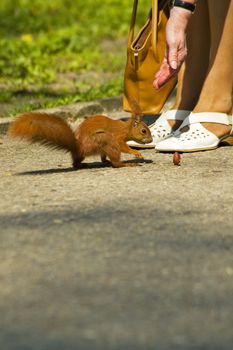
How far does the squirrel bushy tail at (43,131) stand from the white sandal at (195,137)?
35.4 inches

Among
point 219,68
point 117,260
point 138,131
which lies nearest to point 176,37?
point 138,131

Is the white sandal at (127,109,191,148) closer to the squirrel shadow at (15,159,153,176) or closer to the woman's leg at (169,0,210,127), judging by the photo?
the woman's leg at (169,0,210,127)

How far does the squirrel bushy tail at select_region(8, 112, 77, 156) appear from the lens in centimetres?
603

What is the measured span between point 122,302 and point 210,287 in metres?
0.38

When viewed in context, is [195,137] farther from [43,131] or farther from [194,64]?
[43,131]

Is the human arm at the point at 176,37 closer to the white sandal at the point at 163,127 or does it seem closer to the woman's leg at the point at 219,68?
the woman's leg at the point at 219,68

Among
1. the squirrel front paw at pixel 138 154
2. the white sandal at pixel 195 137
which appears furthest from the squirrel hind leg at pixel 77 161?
the white sandal at pixel 195 137

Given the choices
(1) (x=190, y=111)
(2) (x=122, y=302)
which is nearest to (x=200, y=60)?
(1) (x=190, y=111)

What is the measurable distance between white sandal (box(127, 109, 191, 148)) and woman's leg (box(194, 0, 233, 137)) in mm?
196

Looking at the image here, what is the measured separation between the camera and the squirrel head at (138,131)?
22.0ft

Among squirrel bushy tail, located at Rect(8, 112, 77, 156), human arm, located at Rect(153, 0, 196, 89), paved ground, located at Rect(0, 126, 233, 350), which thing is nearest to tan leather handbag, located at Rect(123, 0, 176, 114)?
human arm, located at Rect(153, 0, 196, 89)

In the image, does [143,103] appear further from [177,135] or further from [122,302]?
[122,302]

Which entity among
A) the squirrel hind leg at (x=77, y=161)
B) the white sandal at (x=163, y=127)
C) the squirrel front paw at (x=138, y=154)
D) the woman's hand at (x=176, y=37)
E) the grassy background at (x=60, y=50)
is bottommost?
the grassy background at (x=60, y=50)

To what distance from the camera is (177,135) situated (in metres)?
7.12
